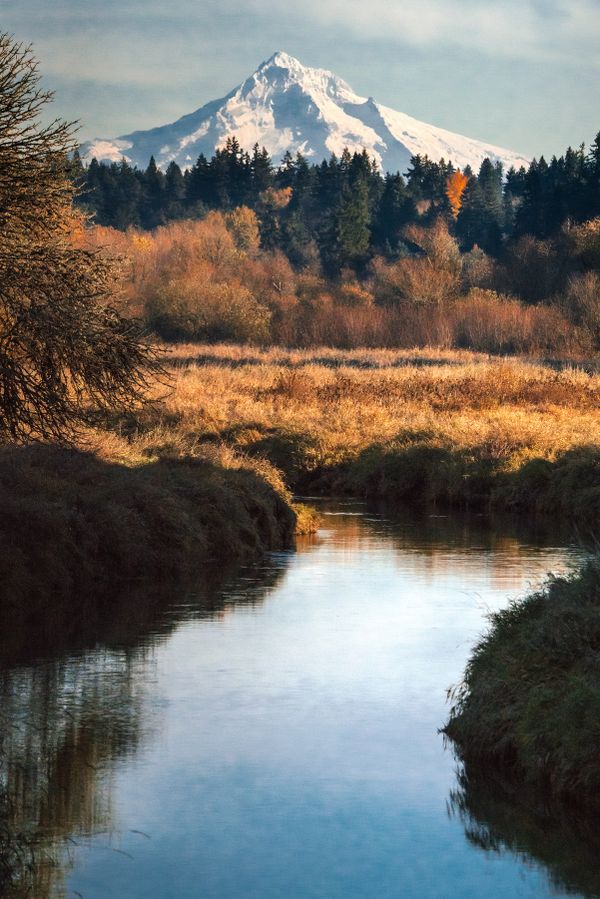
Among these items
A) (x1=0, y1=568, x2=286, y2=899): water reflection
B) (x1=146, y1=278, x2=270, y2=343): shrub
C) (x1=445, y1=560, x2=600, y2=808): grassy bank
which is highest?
(x1=146, y1=278, x2=270, y2=343): shrub

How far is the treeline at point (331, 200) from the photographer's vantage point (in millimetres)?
113000

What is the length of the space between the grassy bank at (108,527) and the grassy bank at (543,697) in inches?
258

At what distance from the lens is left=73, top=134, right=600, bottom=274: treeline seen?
371 feet

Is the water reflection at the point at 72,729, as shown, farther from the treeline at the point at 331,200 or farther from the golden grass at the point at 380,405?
the treeline at the point at 331,200

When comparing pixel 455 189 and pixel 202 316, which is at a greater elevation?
pixel 455 189

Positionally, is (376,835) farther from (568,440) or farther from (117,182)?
(117,182)

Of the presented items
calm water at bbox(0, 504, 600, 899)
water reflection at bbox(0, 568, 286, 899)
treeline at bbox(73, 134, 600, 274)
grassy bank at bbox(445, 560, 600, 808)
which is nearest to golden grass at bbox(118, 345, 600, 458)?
water reflection at bbox(0, 568, 286, 899)

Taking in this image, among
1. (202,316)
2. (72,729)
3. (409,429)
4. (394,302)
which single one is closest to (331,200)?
(394,302)

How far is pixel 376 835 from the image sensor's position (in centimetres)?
992

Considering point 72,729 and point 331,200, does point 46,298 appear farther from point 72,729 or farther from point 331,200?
point 331,200

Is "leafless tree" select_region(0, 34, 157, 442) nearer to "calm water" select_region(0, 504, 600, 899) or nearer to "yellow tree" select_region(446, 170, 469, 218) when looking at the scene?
"calm water" select_region(0, 504, 600, 899)

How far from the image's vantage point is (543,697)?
10.9 metres

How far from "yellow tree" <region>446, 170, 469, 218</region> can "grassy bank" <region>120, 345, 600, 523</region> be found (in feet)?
287

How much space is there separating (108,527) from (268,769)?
352 inches
